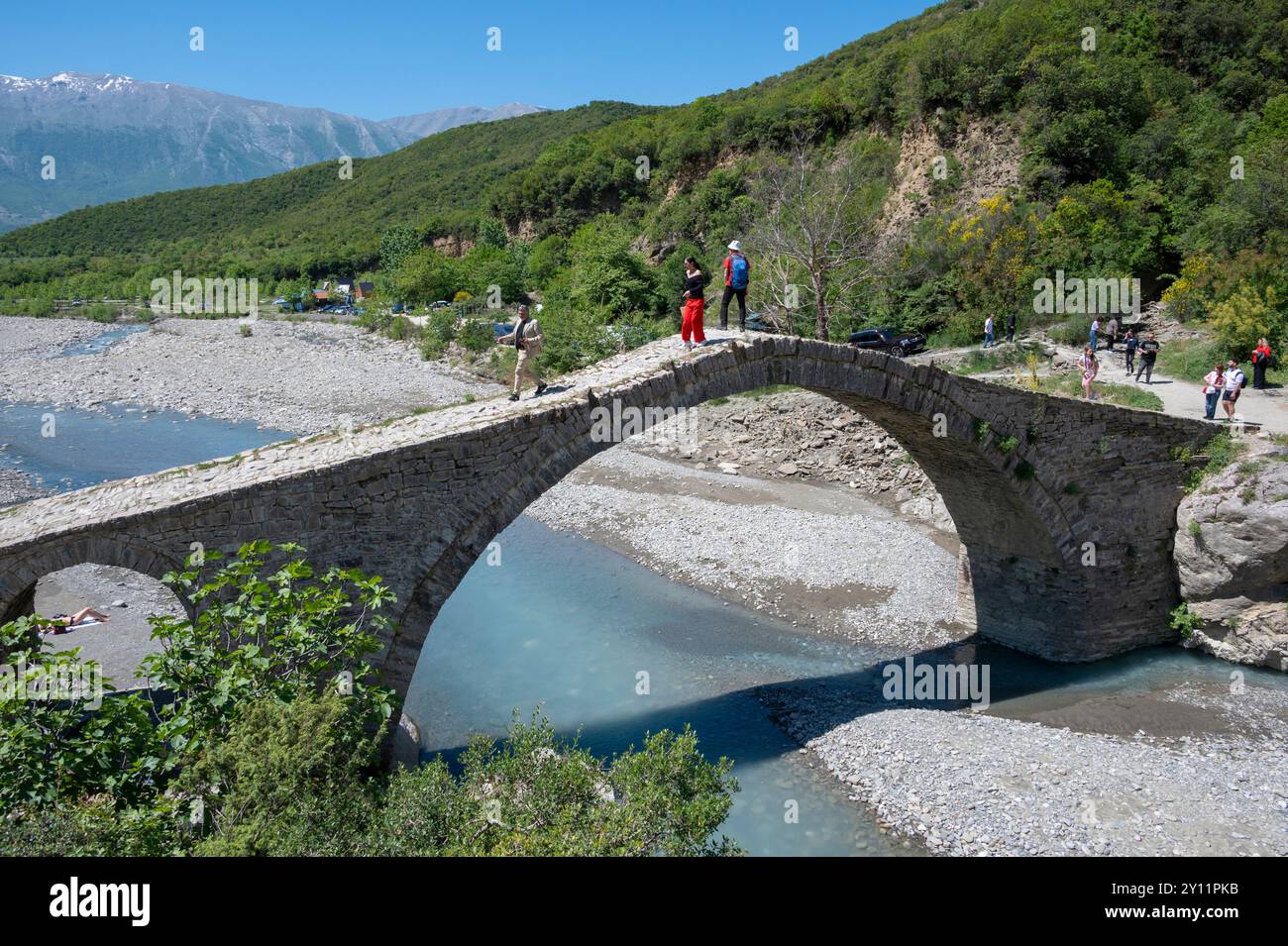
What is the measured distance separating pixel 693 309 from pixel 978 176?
3111 cm

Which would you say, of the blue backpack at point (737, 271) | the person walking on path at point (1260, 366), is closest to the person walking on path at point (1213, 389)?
the person walking on path at point (1260, 366)

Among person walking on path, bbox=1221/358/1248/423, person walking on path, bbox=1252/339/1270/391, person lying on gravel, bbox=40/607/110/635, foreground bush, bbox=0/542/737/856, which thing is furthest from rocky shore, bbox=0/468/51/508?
person walking on path, bbox=1252/339/1270/391

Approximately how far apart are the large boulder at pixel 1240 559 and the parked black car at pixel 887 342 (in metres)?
14.8

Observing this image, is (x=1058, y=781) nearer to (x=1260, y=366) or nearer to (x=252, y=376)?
(x=1260, y=366)

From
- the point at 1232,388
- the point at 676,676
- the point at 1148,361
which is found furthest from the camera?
the point at 1148,361

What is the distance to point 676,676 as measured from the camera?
15016mm

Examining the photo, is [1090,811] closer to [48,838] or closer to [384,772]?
[384,772]

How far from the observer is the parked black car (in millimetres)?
29078

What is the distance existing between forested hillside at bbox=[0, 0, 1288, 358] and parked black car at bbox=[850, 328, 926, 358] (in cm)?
142

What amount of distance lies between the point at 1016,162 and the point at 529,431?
33537 mm

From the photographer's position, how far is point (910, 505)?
21922 millimetres
